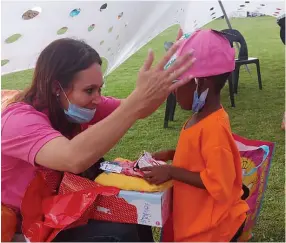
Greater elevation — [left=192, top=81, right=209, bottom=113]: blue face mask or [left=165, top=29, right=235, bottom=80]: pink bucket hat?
[left=165, top=29, right=235, bottom=80]: pink bucket hat

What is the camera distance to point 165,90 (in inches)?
64.1

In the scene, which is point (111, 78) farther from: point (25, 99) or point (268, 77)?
point (25, 99)

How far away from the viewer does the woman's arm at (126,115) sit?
1621mm

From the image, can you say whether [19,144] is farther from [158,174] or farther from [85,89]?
[158,174]

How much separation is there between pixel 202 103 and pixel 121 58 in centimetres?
327

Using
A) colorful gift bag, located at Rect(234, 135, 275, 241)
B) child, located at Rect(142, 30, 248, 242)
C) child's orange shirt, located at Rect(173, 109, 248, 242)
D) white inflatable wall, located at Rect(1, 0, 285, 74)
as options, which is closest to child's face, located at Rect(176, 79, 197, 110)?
child, located at Rect(142, 30, 248, 242)

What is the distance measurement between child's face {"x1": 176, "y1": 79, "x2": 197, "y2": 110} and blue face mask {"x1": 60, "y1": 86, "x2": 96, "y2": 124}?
0.44 meters

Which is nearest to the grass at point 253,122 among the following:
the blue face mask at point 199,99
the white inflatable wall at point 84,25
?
the white inflatable wall at point 84,25

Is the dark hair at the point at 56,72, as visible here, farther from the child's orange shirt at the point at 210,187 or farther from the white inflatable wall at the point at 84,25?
the white inflatable wall at the point at 84,25

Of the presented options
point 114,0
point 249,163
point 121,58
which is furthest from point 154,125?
point 249,163

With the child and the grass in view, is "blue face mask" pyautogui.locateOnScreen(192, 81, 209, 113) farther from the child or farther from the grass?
the grass

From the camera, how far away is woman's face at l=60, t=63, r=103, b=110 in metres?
2.00

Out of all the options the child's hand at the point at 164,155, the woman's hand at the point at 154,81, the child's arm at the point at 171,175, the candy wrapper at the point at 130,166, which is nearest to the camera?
the woman's hand at the point at 154,81

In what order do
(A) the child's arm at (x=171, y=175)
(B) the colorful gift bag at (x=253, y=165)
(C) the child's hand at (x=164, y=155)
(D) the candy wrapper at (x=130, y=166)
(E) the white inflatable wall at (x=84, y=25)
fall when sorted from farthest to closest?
(E) the white inflatable wall at (x=84, y=25) < (B) the colorful gift bag at (x=253, y=165) < (C) the child's hand at (x=164, y=155) < (D) the candy wrapper at (x=130, y=166) < (A) the child's arm at (x=171, y=175)
